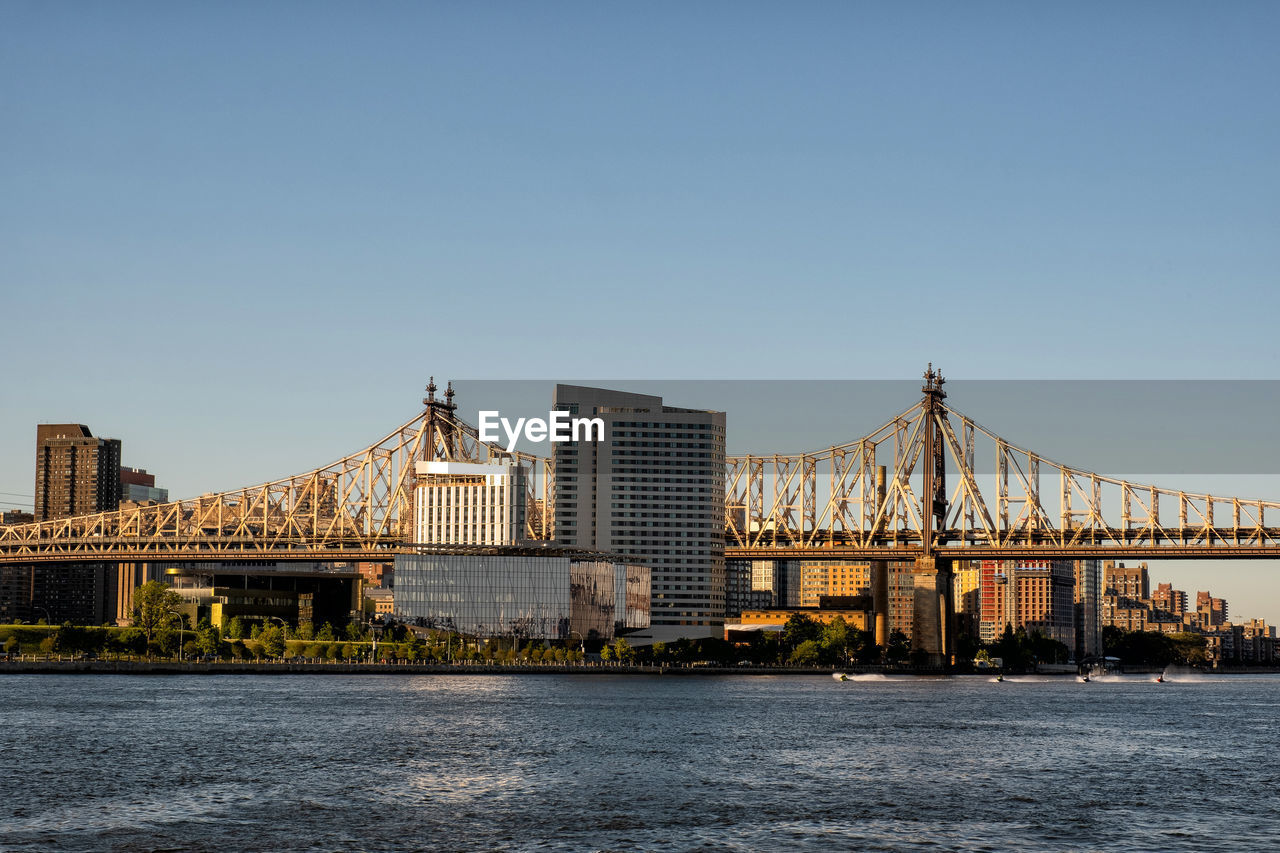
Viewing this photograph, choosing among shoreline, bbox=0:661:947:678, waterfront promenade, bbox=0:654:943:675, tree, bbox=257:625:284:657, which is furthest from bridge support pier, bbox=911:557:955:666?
tree, bbox=257:625:284:657

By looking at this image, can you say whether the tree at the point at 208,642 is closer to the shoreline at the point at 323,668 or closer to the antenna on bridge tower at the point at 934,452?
the shoreline at the point at 323,668

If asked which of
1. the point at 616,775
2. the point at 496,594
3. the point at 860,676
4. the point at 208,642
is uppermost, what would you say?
the point at 496,594

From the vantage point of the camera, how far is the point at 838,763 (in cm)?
6750

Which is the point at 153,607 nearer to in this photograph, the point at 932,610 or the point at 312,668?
the point at 312,668

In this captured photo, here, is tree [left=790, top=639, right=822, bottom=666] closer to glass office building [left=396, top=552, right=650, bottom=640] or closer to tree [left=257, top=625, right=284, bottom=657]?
glass office building [left=396, top=552, right=650, bottom=640]

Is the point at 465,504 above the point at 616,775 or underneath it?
above

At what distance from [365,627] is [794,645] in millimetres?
50673

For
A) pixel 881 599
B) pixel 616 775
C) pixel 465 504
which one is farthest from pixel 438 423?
pixel 616 775

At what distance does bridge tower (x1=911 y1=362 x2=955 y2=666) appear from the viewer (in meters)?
173

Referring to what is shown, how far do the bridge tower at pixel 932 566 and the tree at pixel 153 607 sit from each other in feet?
255

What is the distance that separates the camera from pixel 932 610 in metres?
174

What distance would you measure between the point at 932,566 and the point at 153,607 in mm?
81148

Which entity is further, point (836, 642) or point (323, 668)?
point (836, 642)

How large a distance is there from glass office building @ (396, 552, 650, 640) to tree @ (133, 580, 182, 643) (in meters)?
24.6
